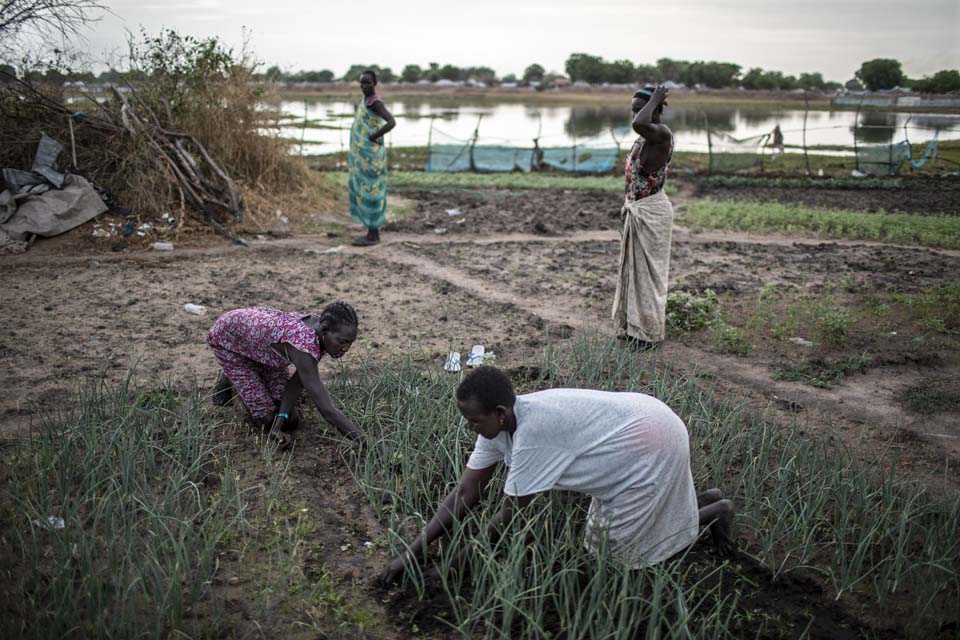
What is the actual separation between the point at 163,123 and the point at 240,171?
1109 mm

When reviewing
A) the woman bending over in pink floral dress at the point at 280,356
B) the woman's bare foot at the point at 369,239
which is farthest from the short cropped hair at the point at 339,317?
the woman's bare foot at the point at 369,239

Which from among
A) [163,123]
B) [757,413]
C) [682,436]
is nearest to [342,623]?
[682,436]

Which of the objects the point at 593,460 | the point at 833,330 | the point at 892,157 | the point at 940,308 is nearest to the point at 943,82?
the point at 892,157

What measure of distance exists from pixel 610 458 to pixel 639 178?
3005 millimetres

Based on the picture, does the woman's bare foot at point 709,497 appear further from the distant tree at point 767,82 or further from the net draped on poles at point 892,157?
the distant tree at point 767,82

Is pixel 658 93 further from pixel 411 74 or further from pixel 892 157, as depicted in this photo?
pixel 411 74

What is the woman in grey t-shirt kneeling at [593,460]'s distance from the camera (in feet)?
7.63

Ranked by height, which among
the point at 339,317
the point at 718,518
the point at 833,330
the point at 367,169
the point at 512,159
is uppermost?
the point at 512,159

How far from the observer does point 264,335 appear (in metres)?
3.53

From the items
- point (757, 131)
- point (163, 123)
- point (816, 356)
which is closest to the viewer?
point (816, 356)

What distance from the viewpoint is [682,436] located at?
2465mm

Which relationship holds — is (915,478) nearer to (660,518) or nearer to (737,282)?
(660,518)

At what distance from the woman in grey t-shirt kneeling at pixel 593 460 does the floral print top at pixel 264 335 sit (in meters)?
1.25

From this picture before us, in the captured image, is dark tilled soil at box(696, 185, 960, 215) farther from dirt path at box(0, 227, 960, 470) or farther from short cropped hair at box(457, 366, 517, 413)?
short cropped hair at box(457, 366, 517, 413)
